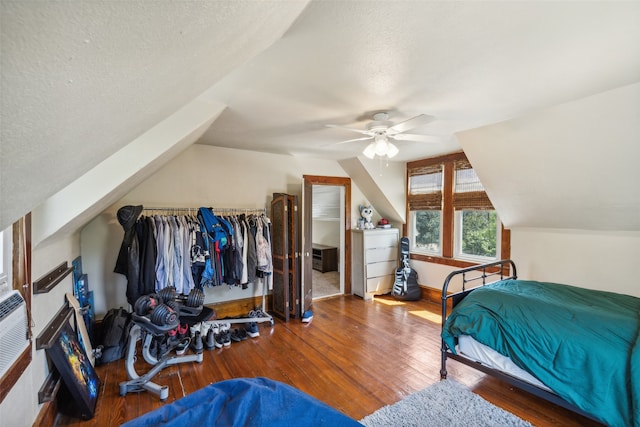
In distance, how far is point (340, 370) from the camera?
2.79 metres

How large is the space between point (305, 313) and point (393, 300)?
1762mm

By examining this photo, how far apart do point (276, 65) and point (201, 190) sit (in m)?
2.63

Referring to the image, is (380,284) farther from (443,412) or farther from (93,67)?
(93,67)

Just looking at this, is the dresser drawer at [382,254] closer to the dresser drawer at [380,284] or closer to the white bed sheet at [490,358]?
the dresser drawer at [380,284]

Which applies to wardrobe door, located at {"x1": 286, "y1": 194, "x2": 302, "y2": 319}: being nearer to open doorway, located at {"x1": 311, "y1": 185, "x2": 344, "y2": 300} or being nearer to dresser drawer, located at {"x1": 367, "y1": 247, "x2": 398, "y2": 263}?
dresser drawer, located at {"x1": 367, "y1": 247, "x2": 398, "y2": 263}

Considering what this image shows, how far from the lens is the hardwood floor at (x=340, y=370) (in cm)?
226

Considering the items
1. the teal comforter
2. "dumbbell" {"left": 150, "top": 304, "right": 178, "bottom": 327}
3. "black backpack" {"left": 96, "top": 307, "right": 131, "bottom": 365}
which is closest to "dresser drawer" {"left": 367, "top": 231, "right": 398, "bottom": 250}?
the teal comforter

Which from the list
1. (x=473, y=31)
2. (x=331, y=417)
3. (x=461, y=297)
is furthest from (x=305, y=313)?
(x=473, y=31)

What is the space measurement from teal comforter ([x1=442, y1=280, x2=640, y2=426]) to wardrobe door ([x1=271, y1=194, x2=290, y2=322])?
214 centimetres

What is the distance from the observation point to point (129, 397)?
2377 mm

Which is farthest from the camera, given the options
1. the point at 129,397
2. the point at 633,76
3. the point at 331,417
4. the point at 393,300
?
the point at 393,300

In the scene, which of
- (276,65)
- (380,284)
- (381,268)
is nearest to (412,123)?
(276,65)

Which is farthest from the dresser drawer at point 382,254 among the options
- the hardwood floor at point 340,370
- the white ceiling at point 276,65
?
the white ceiling at point 276,65

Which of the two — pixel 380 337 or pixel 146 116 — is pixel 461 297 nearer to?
pixel 380 337
